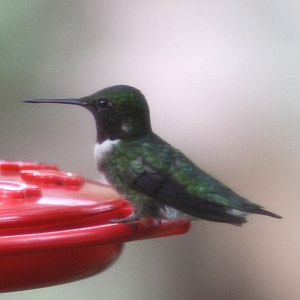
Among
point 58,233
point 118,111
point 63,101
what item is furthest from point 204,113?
point 58,233

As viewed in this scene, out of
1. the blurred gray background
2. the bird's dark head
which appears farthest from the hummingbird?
the blurred gray background

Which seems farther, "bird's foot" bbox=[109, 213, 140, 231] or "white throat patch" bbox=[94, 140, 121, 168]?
"white throat patch" bbox=[94, 140, 121, 168]

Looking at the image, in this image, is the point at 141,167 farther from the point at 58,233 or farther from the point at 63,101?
the point at 58,233

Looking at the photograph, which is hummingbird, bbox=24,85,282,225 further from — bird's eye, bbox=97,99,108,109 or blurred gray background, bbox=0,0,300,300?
blurred gray background, bbox=0,0,300,300

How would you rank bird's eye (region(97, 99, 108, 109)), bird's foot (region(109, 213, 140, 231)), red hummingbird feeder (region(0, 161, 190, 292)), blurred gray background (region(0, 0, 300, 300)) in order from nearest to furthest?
red hummingbird feeder (region(0, 161, 190, 292)) < bird's foot (region(109, 213, 140, 231)) < bird's eye (region(97, 99, 108, 109)) < blurred gray background (region(0, 0, 300, 300))

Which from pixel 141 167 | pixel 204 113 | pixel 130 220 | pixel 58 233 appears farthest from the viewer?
pixel 204 113
